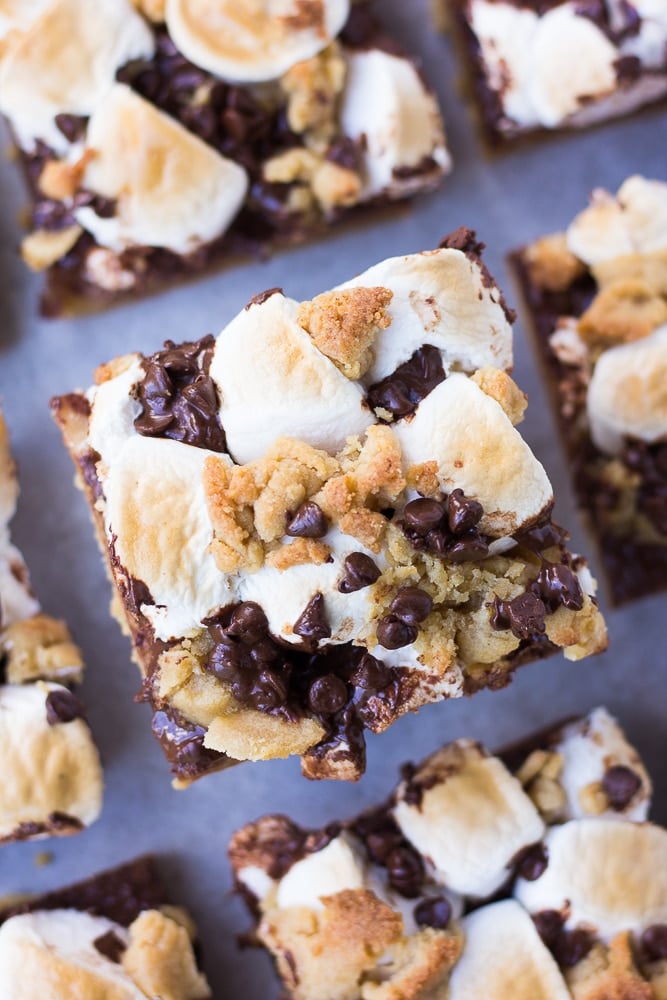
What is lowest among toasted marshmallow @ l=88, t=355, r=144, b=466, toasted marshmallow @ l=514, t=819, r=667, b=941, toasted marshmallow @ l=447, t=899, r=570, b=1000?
toasted marshmallow @ l=447, t=899, r=570, b=1000

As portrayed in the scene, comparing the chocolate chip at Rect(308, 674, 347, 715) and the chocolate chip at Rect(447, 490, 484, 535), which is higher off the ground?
the chocolate chip at Rect(447, 490, 484, 535)

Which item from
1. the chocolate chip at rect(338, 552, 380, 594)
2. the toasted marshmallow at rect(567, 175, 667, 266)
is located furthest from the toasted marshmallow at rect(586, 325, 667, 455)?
the chocolate chip at rect(338, 552, 380, 594)

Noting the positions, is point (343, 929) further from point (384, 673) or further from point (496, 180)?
point (496, 180)

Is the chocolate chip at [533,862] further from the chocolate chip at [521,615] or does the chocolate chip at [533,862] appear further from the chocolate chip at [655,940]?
the chocolate chip at [521,615]

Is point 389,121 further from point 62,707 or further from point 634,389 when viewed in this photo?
point 62,707

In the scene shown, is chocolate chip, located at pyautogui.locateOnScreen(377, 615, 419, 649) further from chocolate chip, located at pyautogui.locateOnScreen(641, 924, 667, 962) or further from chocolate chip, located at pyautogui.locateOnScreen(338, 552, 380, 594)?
chocolate chip, located at pyautogui.locateOnScreen(641, 924, 667, 962)
